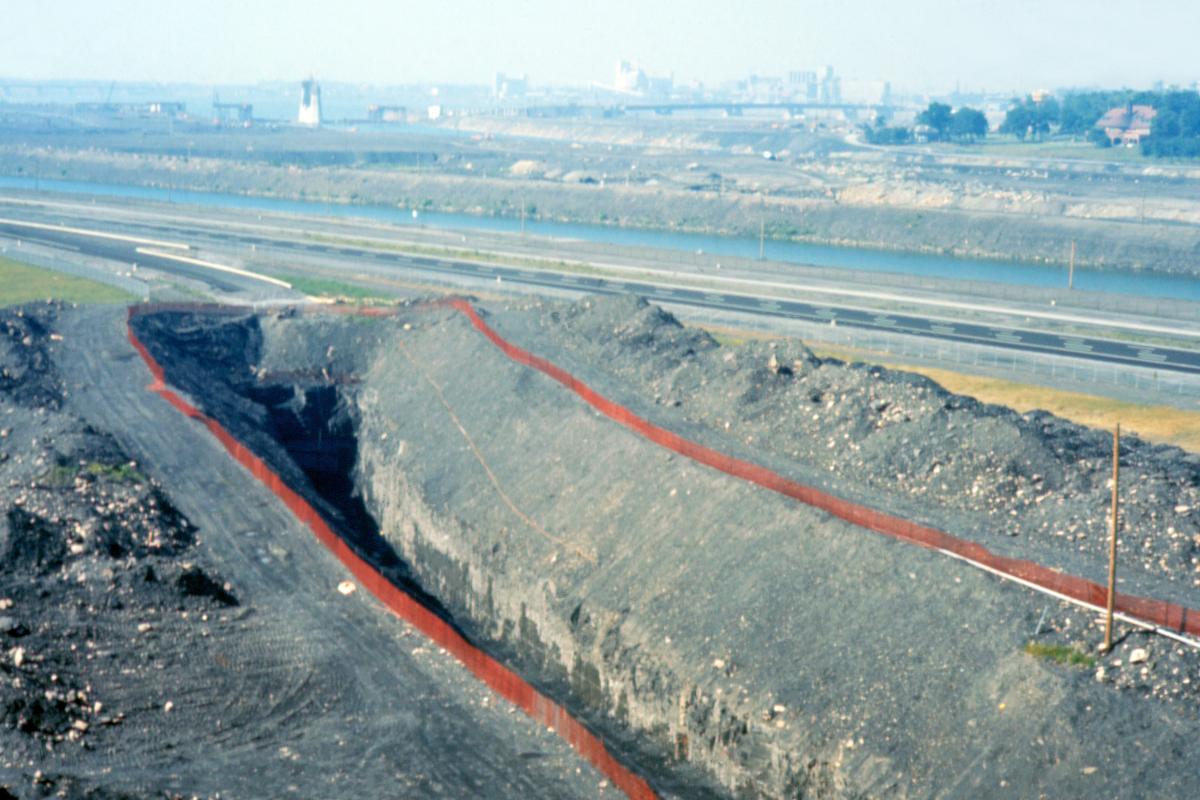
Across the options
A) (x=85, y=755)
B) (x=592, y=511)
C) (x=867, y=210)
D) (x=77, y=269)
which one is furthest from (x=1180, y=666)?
(x=867, y=210)

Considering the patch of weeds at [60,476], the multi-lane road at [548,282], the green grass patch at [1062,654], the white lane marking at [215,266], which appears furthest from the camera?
the white lane marking at [215,266]

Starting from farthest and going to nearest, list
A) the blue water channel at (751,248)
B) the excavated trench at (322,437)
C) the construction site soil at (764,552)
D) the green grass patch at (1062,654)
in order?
the blue water channel at (751,248) < the excavated trench at (322,437) < the green grass patch at (1062,654) < the construction site soil at (764,552)

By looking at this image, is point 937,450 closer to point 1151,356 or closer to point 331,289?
point 1151,356

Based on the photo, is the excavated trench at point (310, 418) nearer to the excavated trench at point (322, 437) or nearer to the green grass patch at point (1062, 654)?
the excavated trench at point (322, 437)

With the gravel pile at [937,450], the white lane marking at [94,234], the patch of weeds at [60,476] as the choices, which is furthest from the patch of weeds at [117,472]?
the white lane marking at [94,234]

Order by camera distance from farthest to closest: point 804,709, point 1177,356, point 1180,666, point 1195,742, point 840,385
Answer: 1. point 1177,356
2. point 840,385
3. point 804,709
4. point 1180,666
5. point 1195,742

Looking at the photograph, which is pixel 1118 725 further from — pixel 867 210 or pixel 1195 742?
pixel 867 210
